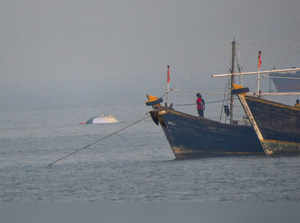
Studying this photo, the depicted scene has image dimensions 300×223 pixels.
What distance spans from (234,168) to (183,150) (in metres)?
5.65

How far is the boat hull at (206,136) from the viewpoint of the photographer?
3662 centimetres

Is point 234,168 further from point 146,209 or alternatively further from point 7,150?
point 7,150

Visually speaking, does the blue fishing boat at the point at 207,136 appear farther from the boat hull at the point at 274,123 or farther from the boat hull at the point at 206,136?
the boat hull at the point at 274,123

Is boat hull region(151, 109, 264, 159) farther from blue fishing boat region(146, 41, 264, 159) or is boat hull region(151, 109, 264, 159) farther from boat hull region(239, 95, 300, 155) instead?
boat hull region(239, 95, 300, 155)

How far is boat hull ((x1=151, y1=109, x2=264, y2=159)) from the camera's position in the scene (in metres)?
36.6

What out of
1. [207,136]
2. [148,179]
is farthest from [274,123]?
[148,179]

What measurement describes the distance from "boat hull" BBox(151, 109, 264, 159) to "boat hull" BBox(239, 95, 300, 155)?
1.31 m

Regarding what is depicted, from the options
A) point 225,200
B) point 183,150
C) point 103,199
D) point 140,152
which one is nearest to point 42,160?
point 140,152

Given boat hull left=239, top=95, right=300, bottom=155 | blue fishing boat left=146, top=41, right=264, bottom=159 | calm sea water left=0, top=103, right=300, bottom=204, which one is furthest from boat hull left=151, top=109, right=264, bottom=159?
boat hull left=239, top=95, right=300, bottom=155

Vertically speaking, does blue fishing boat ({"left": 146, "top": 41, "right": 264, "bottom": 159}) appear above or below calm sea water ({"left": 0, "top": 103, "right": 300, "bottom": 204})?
above

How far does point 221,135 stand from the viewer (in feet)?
121

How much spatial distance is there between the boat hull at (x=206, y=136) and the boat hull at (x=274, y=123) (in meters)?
1.31

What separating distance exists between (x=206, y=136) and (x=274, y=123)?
389cm

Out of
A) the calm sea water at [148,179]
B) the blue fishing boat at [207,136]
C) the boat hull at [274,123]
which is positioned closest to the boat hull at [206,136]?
the blue fishing boat at [207,136]
